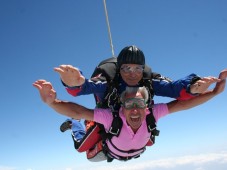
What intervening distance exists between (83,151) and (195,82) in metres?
1.81

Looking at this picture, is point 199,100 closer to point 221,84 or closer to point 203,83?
point 221,84

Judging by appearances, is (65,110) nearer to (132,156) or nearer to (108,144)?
(108,144)

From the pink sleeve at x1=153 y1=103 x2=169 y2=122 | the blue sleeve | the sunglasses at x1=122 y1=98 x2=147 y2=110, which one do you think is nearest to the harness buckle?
the sunglasses at x1=122 y1=98 x2=147 y2=110

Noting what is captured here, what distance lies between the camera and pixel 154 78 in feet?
9.16

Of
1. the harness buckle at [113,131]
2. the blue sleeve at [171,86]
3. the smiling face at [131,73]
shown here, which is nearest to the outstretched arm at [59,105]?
the harness buckle at [113,131]

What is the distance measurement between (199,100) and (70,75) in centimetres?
147

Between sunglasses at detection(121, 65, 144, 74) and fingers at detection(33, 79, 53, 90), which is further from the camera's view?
sunglasses at detection(121, 65, 144, 74)

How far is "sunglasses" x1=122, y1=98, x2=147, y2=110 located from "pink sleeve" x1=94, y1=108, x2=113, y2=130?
225 mm

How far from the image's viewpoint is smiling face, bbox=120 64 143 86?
257 cm

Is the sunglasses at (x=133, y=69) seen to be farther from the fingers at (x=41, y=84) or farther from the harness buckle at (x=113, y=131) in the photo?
the fingers at (x=41, y=84)

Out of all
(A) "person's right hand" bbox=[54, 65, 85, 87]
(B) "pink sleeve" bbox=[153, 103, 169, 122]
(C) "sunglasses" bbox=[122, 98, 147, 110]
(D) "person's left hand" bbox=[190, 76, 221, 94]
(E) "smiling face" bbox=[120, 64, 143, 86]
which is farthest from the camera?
→ (B) "pink sleeve" bbox=[153, 103, 169, 122]

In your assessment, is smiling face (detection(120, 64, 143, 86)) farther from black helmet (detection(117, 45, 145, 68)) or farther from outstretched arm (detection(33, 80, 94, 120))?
outstretched arm (detection(33, 80, 94, 120))

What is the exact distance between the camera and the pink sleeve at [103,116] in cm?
257

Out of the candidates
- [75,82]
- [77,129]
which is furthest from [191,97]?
[77,129]
